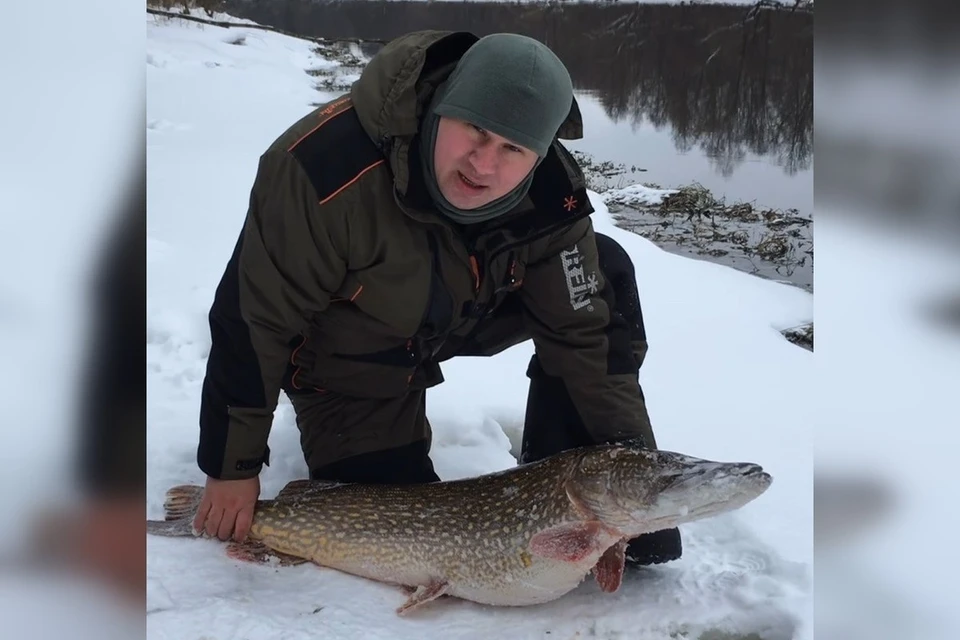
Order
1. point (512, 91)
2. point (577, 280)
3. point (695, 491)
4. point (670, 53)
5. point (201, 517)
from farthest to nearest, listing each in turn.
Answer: point (670, 53) → point (577, 280) → point (201, 517) → point (695, 491) → point (512, 91)

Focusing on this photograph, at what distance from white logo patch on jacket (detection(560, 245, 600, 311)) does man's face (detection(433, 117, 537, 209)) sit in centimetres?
24

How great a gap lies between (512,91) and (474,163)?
0.39ft

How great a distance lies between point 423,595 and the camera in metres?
1.16

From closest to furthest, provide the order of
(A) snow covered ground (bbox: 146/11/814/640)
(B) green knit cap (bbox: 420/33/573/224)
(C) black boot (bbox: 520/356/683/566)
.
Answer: (B) green knit cap (bbox: 420/33/573/224) → (A) snow covered ground (bbox: 146/11/814/640) → (C) black boot (bbox: 520/356/683/566)

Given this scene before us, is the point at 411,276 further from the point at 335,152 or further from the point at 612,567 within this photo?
the point at 612,567

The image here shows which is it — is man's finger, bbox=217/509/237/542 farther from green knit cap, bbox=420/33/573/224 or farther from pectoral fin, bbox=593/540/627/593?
green knit cap, bbox=420/33/573/224

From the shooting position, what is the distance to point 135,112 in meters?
0.86

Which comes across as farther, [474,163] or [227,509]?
[227,509]

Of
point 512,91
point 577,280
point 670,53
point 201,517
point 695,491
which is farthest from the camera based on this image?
point 670,53

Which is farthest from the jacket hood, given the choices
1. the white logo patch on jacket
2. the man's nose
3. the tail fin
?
the tail fin

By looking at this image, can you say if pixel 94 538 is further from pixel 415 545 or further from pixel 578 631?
pixel 578 631

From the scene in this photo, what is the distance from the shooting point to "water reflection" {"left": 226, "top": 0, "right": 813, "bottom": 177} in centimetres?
126

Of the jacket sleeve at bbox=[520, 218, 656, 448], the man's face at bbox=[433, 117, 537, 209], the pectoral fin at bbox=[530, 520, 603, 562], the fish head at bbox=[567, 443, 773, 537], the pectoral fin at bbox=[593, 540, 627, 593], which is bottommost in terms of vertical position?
the pectoral fin at bbox=[593, 540, 627, 593]

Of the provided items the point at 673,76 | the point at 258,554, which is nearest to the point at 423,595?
the point at 258,554
